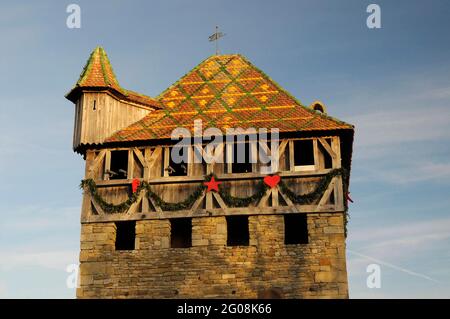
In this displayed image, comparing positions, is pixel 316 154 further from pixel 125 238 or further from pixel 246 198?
pixel 125 238

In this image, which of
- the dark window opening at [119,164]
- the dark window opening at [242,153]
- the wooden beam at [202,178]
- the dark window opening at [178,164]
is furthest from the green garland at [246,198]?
the dark window opening at [119,164]

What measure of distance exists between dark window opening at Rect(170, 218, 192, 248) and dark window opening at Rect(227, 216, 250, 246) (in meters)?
1.13

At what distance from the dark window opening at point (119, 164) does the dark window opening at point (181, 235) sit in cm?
221

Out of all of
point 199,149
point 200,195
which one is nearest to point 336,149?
point 199,149

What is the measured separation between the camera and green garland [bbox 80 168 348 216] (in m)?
17.6

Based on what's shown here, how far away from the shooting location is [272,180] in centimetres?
1784

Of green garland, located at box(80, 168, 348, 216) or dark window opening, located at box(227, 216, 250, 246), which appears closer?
green garland, located at box(80, 168, 348, 216)

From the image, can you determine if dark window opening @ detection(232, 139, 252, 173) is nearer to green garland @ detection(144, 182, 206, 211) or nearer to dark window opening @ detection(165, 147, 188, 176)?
green garland @ detection(144, 182, 206, 211)

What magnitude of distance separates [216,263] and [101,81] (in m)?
6.29

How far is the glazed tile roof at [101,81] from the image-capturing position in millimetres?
19312

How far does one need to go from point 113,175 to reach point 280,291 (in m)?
6.21

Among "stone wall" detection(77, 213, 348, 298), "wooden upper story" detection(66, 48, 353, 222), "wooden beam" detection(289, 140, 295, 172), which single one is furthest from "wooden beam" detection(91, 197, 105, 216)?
"wooden beam" detection(289, 140, 295, 172)
